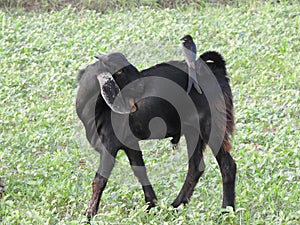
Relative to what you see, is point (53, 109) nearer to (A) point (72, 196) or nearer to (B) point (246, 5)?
(A) point (72, 196)

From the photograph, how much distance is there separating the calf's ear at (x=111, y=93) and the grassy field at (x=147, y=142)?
2.72 feet

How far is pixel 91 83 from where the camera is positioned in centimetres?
552

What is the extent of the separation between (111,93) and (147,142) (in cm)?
210

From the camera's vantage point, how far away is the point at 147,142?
7391 millimetres

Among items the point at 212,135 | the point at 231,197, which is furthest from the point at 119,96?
the point at 231,197

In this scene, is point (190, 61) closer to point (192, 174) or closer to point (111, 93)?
point (111, 93)

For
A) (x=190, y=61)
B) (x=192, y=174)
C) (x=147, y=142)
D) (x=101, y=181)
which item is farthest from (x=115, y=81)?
(x=147, y=142)

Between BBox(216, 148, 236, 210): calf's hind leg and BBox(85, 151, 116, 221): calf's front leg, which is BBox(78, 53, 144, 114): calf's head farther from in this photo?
BBox(216, 148, 236, 210): calf's hind leg

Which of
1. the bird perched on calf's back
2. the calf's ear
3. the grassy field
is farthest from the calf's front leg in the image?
the bird perched on calf's back

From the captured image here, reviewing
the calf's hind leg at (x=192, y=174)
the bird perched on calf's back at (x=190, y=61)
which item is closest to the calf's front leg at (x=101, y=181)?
the calf's hind leg at (x=192, y=174)

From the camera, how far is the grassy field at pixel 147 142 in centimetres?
580

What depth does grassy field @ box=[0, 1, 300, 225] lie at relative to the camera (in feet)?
19.0

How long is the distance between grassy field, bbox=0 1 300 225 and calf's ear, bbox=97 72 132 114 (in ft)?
2.72

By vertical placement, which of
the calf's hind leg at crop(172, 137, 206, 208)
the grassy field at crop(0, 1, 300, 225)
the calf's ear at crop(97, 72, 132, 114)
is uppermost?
the calf's ear at crop(97, 72, 132, 114)
